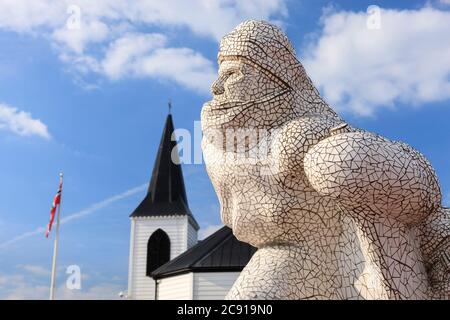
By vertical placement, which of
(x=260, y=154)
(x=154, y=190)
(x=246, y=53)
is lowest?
(x=260, y=154)

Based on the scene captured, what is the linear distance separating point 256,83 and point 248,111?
323 mm

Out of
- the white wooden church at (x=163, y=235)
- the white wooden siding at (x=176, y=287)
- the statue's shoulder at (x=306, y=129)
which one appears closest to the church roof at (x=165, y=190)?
the white wooden church at (x=163, y=235)

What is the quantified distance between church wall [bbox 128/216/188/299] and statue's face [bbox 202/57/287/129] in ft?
67.6

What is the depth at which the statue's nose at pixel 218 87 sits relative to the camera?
5902mm

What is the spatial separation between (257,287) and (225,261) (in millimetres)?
13691

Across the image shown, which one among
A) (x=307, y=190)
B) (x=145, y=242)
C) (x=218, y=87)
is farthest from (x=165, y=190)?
(x=307, y=190)

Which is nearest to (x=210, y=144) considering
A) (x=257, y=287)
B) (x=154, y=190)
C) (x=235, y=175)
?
(x=235, y=175)

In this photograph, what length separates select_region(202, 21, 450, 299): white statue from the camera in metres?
4.78

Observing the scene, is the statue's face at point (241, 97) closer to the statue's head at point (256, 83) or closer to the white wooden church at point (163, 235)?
the statue's head at point (256, 83)

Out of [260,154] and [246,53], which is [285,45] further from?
[260,154]

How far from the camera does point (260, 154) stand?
5.48m

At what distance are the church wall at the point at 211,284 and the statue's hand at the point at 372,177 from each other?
13800 mm

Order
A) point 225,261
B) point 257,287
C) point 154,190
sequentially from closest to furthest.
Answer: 1. point 257,287
2. point 225,261
3. point 154,190

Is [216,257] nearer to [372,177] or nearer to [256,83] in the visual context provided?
[256,83]
